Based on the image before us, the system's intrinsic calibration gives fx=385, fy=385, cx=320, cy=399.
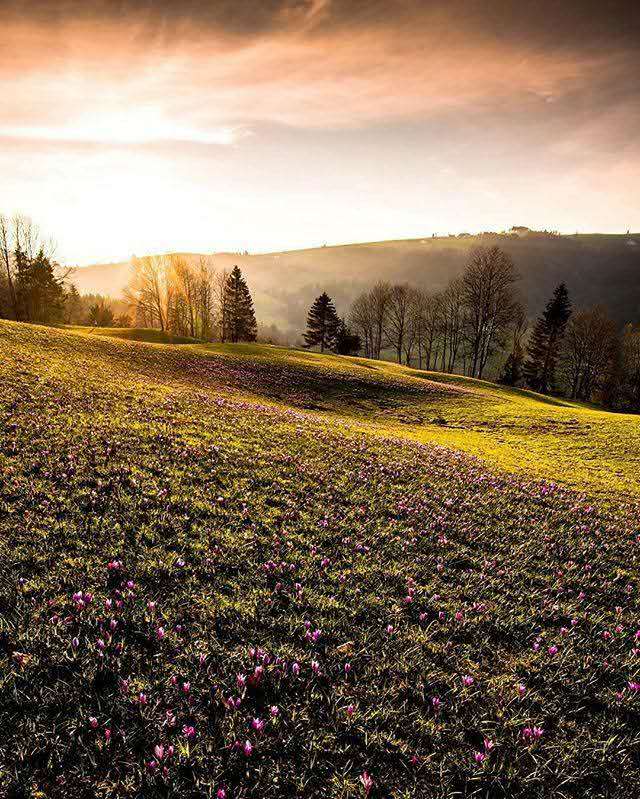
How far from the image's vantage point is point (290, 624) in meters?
6.40

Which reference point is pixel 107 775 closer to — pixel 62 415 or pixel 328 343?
pixel 62 415

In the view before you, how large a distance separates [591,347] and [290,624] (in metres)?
97.3

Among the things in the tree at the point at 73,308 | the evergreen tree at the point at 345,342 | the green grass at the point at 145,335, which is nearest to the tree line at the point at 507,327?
the evergreen tree at the point at 345,342

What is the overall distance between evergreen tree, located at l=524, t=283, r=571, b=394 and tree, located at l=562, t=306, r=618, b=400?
2885 millimetres

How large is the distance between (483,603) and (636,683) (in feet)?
7.96

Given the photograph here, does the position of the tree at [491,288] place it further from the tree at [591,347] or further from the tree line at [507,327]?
the tree at [591,347]

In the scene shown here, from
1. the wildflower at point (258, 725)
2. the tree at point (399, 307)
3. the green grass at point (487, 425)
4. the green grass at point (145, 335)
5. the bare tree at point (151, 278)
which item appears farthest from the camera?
the tree at point (399, 307)

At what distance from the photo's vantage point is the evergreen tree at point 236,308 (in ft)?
296

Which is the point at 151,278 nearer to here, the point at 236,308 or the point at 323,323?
the point at 236,308

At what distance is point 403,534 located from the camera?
32.4 ft

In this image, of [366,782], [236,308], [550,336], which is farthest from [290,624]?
[550,336]

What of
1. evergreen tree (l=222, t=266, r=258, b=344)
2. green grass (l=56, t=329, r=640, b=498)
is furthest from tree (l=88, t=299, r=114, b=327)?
green grass (l=56, t=329, r=640, b=498)

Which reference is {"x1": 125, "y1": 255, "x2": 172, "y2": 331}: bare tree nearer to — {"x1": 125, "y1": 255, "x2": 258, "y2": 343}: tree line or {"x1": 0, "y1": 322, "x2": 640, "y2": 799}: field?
{"x1": 125, "y1": 255, "x2": 258, "y2": 343}: tree line

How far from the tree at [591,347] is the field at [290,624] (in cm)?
8446
